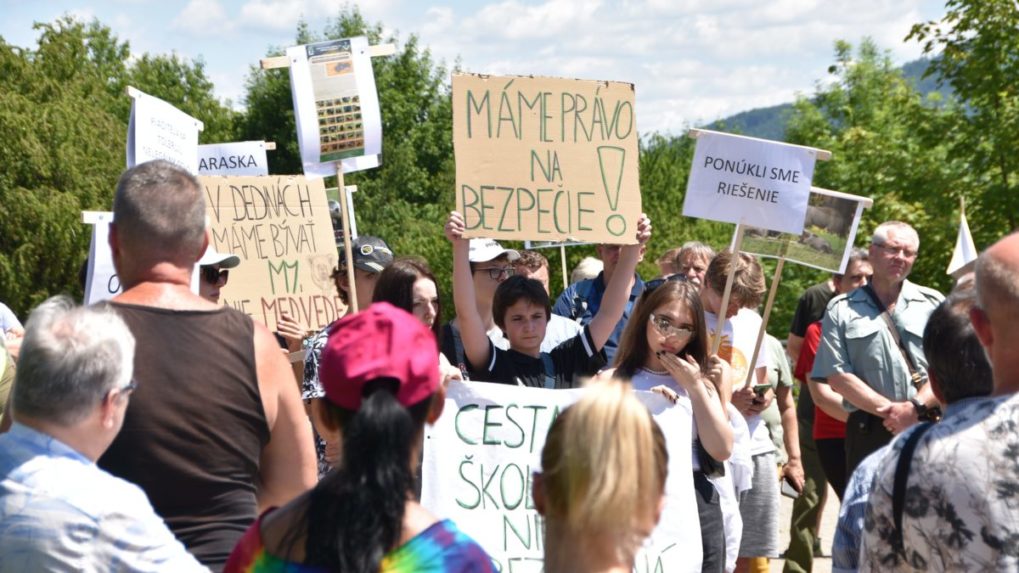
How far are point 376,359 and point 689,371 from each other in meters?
2.66

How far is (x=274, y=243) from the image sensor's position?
6383mm

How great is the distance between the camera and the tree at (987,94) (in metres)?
13.8

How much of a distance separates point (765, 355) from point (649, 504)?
186 inches

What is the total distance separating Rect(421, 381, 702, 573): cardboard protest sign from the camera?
4.62 metres

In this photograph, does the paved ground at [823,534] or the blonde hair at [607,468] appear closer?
A: the blonde hair at [607,468]

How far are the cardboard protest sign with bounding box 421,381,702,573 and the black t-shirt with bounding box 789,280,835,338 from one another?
12.7 ft

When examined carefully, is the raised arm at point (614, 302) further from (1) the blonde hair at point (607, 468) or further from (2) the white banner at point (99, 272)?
(1) the blonde hair at point (607, 468)

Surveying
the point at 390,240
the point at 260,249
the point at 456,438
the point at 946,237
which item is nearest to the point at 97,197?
the point at 390,240

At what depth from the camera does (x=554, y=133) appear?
5.82 metres

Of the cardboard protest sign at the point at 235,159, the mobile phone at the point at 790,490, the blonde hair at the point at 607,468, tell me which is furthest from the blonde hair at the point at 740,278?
the blonde hair at the point at 607,468

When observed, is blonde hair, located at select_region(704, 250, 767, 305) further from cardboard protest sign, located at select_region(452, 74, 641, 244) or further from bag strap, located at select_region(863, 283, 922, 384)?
cardboard protest sign, located at select_region(452, 74, 641, 244)

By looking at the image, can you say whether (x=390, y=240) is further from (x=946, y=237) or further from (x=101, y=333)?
(x=101, y=333)

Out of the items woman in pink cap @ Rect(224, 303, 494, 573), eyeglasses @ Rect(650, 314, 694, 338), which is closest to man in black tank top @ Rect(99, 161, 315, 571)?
woman in pink cap @ Rect(224, 303, 494, 573)

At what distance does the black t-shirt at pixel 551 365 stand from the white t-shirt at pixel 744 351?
4.26 feet
